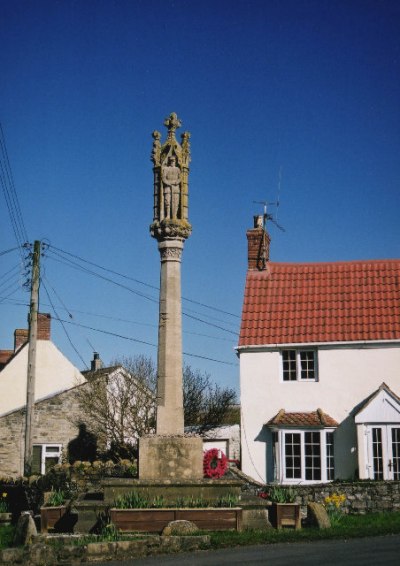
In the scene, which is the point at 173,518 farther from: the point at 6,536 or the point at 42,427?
the point at 42,427

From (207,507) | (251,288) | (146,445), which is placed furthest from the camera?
(251,288)

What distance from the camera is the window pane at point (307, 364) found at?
90.3 ft

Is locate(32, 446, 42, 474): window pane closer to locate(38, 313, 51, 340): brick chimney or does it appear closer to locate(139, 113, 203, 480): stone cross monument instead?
locate(38, 313, 51, 340): brick chimney

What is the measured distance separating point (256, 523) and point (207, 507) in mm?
1250

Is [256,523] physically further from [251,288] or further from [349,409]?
[251,288]

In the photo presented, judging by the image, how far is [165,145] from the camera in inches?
726

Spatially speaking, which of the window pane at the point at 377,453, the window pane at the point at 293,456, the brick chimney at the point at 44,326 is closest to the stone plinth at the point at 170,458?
the window pane at the point at 293,456

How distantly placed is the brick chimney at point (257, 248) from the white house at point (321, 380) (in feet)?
3.67

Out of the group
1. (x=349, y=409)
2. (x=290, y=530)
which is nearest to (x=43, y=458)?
(x=349, y=409)

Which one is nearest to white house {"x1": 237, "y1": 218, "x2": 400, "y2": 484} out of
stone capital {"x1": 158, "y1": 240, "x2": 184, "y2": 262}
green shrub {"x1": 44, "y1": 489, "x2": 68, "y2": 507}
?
stone capital {"x1": 158, "y1": 240, "x2": 184, "y2": 262}

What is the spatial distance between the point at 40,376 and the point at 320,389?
54.6 feet

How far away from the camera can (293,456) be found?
2645 centimetres

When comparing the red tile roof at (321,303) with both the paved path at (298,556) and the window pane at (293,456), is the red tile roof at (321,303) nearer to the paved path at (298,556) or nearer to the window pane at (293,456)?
the window pane at (293,456)

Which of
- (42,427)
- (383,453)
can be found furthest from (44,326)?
(383,453)
